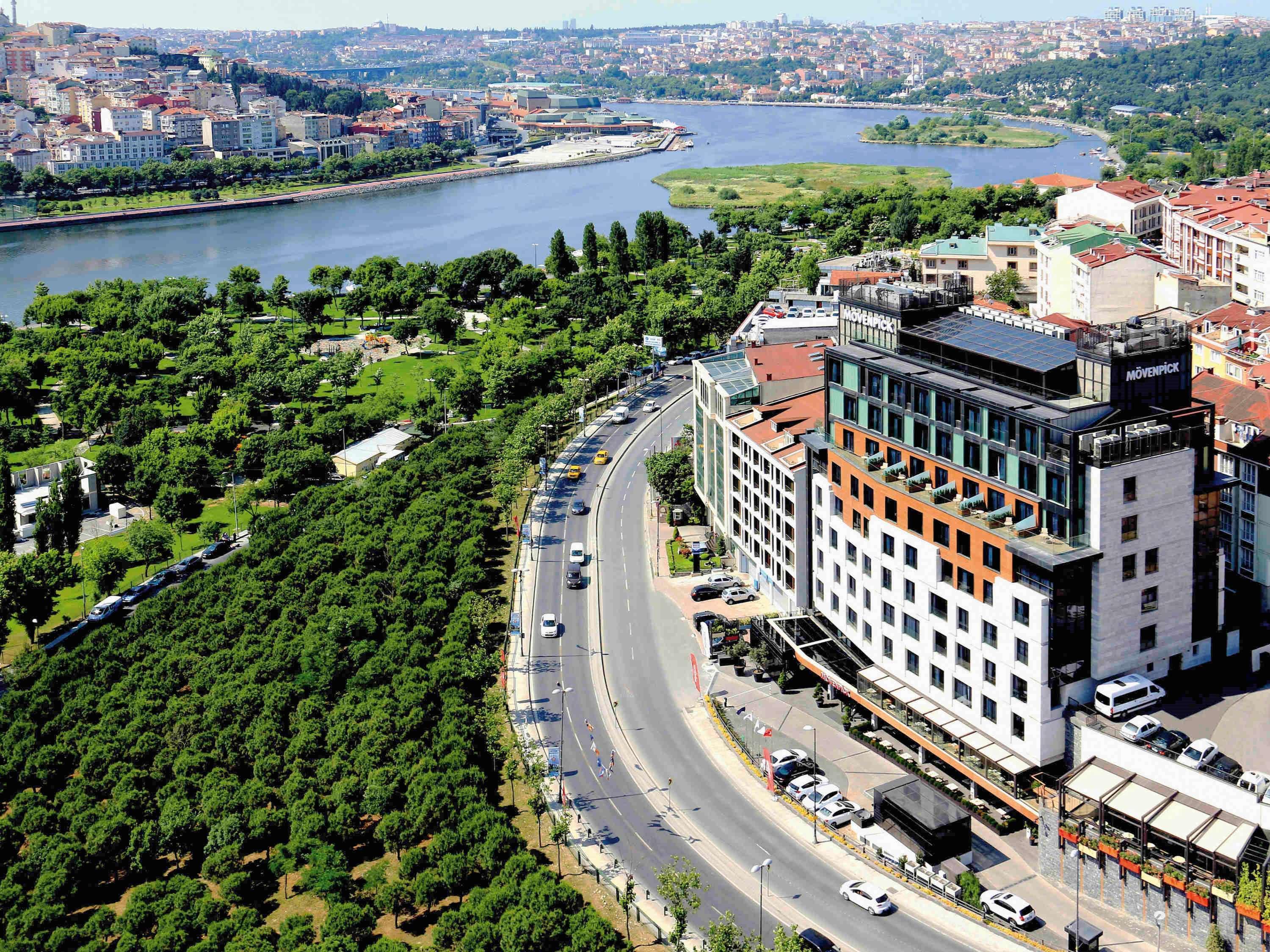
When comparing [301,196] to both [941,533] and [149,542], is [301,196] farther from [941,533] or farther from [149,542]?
[941,533]

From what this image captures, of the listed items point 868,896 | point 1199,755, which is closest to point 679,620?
point 868,896

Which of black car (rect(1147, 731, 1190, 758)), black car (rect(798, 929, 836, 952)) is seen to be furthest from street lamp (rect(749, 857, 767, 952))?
black car (rect(1147, 731, 1190, 758))

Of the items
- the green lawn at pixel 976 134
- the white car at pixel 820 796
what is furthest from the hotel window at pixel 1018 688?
the green lawn at pixel 976 134

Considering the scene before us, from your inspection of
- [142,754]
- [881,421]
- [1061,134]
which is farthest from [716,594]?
[1061,134]

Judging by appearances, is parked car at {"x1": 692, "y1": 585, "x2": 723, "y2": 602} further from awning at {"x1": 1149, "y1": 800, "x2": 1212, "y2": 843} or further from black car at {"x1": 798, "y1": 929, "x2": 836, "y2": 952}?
awning at {"x1": 1149, "y1": 800, "x2": 1212, "y2": 843}

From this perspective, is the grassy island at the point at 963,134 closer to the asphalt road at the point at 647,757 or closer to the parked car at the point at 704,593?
the asphalt road at the point at 647,757

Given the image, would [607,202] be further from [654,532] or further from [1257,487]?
[1257,487]
